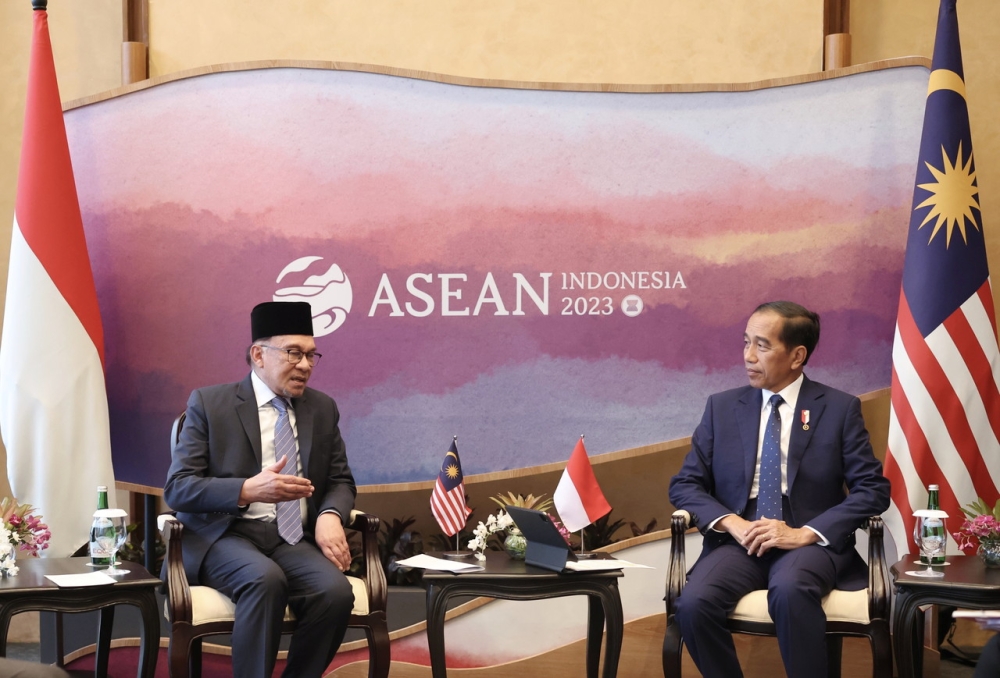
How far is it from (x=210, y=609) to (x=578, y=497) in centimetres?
130

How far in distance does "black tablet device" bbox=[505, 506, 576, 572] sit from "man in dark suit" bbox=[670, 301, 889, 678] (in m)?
0.43

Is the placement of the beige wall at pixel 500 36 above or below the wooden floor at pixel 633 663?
above

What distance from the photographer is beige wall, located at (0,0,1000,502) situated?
5184 millimetres

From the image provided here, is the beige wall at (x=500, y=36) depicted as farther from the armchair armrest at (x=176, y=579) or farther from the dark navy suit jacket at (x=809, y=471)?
the armchair armrest at (x=176, y=579)

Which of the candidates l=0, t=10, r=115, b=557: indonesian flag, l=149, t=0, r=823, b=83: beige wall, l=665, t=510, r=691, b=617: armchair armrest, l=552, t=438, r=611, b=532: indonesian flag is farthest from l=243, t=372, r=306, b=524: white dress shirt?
l=149, t=0, r=823, b=83: beige wall

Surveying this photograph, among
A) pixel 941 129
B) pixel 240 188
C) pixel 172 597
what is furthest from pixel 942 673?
pixel 240 188

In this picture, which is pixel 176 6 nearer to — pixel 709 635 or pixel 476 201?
pixel 476 201

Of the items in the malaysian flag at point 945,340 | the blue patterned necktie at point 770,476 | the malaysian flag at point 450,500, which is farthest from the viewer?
the malaysian flag at point 945,340

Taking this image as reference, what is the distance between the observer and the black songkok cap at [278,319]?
3793mm

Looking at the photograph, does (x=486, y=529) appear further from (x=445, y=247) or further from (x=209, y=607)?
(x=445, y=247)

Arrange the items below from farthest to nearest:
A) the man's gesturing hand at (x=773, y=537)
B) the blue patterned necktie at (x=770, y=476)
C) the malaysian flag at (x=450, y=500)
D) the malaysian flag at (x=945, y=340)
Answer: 1. the malaysian flag at (x=945, y=340)
2. the malaysian flag at (x=450, y=500)
3. the blue patterned necktie at (x=770, y=476)
4. the man's gesturing hand at (x=773, y=537)

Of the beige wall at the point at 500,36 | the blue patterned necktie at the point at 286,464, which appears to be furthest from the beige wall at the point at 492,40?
the blue patterned necktie at the point at 286,464

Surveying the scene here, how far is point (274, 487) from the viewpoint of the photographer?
347cm

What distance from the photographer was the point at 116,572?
341cm
